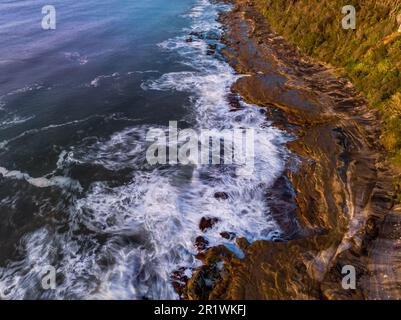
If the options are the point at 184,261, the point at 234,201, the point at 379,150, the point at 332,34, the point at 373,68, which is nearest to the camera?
the point at 184,261

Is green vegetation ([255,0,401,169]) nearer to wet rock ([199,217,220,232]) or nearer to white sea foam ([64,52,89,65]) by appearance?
wet rock ([199,217,220,232])

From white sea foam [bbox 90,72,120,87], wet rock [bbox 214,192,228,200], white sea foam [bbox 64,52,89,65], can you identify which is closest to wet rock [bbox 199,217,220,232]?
wet rock [bbox 214,192,228,200]

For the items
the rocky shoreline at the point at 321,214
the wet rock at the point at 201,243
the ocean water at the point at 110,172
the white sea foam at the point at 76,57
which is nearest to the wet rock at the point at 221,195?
the ocean water at the point at 110,172

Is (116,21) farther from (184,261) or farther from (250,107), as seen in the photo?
(184,261)

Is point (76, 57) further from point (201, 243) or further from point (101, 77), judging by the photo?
point (201, 243)

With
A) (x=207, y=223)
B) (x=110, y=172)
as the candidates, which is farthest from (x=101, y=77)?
(x=207, y=223)

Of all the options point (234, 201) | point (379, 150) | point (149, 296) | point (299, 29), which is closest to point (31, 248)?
point (149, 296)

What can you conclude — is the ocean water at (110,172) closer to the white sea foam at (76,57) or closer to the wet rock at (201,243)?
the white sea foam at (76,57)
